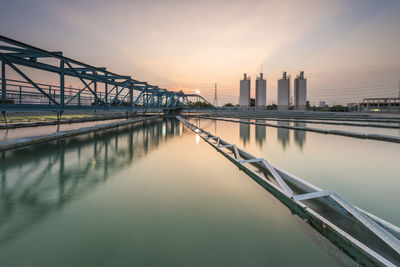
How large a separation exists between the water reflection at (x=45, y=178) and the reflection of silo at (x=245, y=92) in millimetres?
69670

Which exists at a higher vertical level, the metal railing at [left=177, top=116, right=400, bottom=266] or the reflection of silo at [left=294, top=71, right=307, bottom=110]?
the reflection of silo at [left=294, top=71, right=307, bottom=110]

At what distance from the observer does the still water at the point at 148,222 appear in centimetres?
155

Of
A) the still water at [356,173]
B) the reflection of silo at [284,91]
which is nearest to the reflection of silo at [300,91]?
the reflection of silo at [284,91]

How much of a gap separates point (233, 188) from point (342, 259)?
1.64 m

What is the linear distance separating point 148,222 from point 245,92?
243 ft

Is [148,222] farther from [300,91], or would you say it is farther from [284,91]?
[300,91]

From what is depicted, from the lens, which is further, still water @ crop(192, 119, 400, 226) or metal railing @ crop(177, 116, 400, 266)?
still water @ crop(192, 119, 400, 226)

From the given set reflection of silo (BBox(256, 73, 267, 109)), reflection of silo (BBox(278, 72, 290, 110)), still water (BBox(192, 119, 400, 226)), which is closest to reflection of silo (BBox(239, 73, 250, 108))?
reflection of silo (BBox(256, 73, 267, 109))

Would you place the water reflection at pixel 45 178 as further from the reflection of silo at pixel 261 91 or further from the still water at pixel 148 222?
the reflection of silo at pixel 261 91

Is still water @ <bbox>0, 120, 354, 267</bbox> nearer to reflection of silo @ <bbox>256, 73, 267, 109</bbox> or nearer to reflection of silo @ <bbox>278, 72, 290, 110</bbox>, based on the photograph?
reflection of silo @ <bbox>278, 72, 290, 110</bbox>

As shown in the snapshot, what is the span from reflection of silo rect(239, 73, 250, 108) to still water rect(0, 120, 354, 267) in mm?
70899

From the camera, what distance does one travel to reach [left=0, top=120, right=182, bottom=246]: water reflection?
2.17m

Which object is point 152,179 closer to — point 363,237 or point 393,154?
point 363,237

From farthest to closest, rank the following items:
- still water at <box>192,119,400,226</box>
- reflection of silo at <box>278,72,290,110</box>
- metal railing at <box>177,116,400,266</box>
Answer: reflection of silo at <box>278,72,290,110</box> < still water at <box>192,119,400,226</box> < metal railing at <box>177,116,400,266</box>
